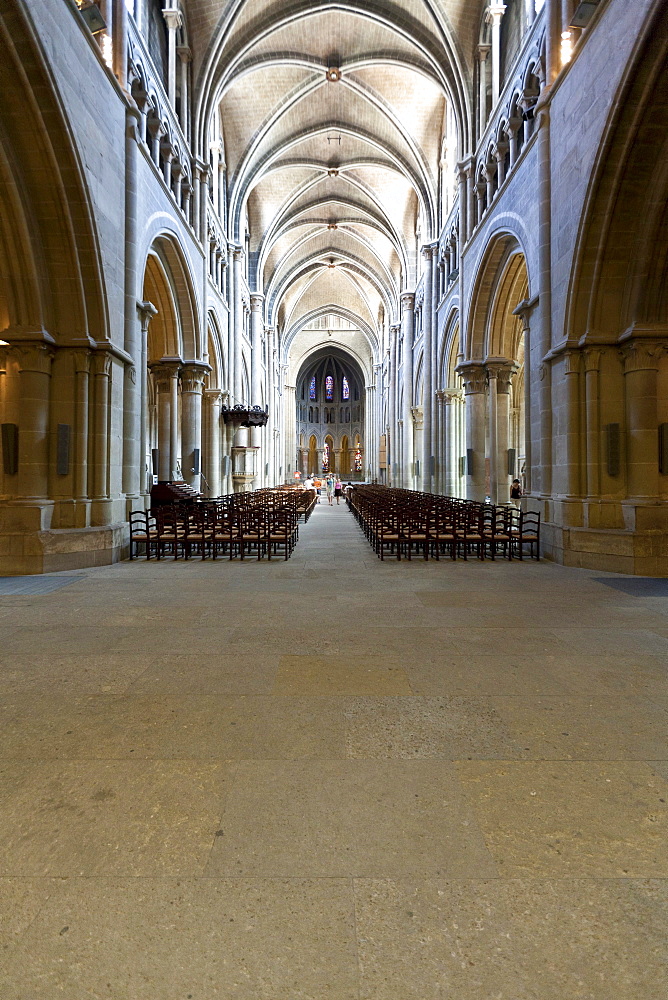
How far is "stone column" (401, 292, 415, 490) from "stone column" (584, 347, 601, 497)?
70.5ft

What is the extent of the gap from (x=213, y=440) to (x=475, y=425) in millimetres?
10571

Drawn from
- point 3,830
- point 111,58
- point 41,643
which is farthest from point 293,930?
point 111,58

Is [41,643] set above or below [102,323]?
→ below

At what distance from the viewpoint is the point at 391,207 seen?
3206cm

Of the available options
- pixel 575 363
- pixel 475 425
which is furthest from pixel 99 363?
pixel 475 425

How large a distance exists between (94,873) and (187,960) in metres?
0.58

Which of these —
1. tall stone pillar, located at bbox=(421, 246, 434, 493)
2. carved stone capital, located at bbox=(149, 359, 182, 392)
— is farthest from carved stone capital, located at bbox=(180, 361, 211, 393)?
tall stone pillar, located at bbox=(421, 246, 434, 493)

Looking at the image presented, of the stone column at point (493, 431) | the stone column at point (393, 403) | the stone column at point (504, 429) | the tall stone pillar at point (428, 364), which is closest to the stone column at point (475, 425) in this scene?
the stone column at point (493, 431)

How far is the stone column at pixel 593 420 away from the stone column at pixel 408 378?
2149 cm

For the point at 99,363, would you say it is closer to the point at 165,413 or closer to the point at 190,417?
the point at 165,413

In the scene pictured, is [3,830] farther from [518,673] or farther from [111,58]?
[111,58]

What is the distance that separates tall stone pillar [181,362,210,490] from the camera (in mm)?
18203

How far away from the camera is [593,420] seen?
32.3 ft

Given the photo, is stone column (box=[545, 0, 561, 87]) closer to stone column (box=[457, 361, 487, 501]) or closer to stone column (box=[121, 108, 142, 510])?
stone column (box=[457, 361, 487, 501])
